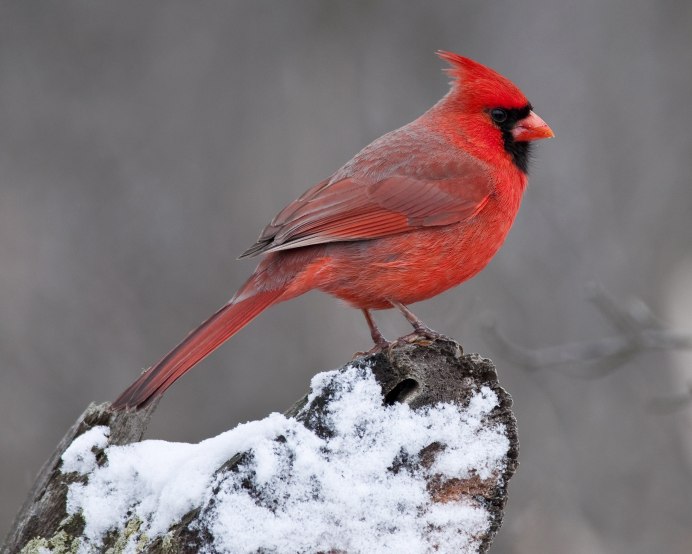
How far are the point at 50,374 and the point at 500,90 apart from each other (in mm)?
3307

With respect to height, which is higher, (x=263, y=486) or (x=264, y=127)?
(x=264, y=127)

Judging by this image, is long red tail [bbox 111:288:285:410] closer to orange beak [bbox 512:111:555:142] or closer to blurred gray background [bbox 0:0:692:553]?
orange beak [bbox 512:111:555:142]

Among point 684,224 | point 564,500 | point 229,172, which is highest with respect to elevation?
point 229,172

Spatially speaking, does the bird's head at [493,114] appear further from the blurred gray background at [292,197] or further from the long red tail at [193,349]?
the blurred gray background at [292,197]

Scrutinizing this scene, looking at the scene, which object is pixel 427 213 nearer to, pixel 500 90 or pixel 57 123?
pixel 500 90

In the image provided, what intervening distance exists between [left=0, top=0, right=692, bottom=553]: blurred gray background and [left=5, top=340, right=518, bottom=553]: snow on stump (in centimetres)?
326

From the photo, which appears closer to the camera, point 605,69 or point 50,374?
point 50,374

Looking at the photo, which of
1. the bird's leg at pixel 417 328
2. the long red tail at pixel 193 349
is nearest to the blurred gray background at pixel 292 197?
the bird's leg at pixel 417 328

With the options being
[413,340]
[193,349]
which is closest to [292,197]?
[193,349]

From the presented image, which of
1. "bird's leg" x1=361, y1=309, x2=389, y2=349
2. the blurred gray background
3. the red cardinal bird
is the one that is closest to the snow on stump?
the red cardinal bird

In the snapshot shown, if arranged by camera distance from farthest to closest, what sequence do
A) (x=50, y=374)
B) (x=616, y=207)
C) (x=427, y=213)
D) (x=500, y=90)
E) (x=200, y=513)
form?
(x=616, y=207), (x=50, y=374), (x=500, y=90), (x=427, y=213), (x=200, y=513)

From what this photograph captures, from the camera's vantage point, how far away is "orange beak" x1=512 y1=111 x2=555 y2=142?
3973 mm

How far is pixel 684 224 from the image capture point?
649 cm

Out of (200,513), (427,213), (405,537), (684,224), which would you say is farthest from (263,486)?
(684,224)
